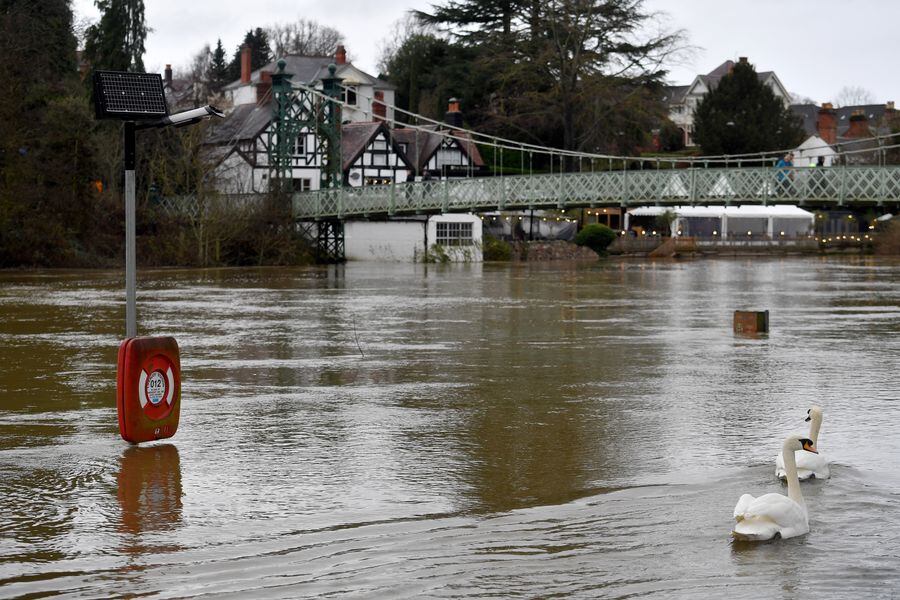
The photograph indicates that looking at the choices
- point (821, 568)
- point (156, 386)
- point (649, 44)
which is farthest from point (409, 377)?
point (649, 44)

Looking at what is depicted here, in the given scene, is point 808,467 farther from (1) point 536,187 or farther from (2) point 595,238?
(2) point 595,238

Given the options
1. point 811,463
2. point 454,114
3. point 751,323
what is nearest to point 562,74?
point 454,114

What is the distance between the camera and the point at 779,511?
7.18 meters

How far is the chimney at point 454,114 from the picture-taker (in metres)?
73.1

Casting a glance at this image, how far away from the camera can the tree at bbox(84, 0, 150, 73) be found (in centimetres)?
6375

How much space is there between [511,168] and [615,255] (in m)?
9.88

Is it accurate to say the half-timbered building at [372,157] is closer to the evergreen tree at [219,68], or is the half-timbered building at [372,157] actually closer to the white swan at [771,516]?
the evergreen tree at [219,68]

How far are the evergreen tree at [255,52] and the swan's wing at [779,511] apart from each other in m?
113

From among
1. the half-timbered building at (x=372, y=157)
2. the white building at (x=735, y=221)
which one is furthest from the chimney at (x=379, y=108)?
the white building at (x=735, y=221)

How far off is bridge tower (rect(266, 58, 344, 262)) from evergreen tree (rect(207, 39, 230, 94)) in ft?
163

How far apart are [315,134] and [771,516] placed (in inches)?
2149

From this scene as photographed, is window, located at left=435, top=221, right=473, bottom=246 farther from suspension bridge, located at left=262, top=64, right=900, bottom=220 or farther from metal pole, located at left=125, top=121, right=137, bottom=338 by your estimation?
metal pole, located at left=125, top=121, right=137, bottom=338

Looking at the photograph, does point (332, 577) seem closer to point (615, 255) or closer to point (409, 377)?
point (409, 377)

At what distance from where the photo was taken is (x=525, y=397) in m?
12.9
